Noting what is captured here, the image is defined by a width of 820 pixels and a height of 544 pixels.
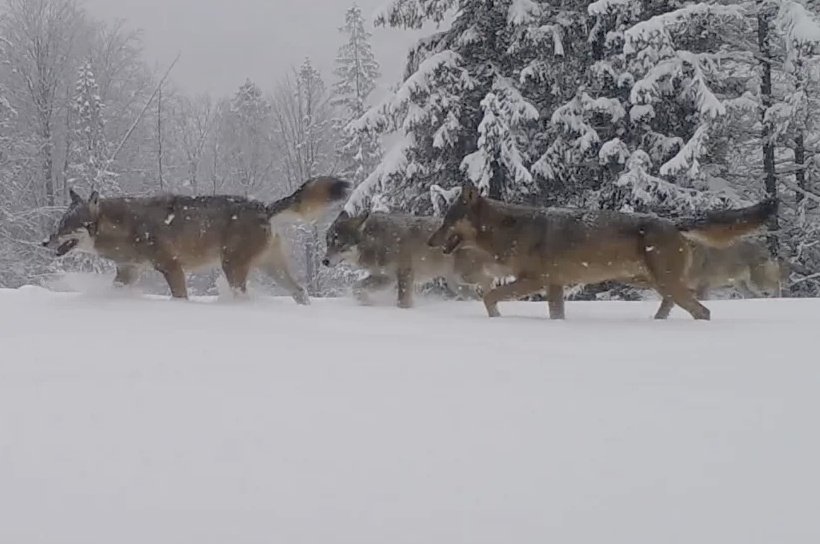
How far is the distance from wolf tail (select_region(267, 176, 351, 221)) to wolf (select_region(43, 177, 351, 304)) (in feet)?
0.04

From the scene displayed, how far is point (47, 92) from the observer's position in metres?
30.5

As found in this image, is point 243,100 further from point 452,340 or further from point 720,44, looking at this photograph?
point 452,340

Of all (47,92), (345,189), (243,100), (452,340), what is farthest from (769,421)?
Answer: (243,100)

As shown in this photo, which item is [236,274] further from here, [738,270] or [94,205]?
[738,270]

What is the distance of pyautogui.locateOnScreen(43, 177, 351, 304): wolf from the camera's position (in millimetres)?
9078

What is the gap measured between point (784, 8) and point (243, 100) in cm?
3324

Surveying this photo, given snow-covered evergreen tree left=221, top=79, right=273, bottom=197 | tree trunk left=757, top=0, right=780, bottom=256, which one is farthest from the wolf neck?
snow-covered evergreen tree left=221, top=79, right=273, bottom=197

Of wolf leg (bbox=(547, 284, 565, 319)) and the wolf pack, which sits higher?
the wolf pack

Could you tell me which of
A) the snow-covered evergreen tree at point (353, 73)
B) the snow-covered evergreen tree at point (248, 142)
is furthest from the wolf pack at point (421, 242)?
the snow-covered evergreen tree at point (248, 142)

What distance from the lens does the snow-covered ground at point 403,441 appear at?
2.46 m

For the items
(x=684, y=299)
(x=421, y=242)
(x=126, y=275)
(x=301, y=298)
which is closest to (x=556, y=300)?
(x=684, y=299)

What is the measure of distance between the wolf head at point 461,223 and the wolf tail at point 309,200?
148cm

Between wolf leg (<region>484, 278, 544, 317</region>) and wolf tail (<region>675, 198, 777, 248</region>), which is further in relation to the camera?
wolf leg (<region>484, 278, 544, 317</region>)

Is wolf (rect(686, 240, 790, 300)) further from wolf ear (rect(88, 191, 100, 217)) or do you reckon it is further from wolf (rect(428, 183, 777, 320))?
wolf ear (rect(88, 191, 100, 217))
